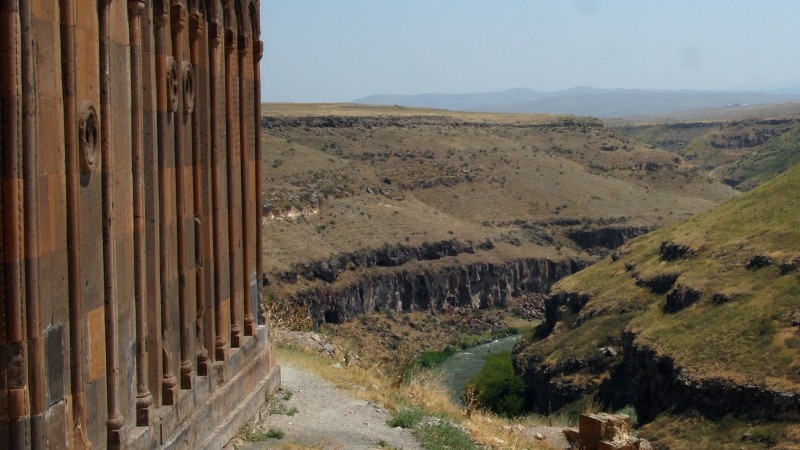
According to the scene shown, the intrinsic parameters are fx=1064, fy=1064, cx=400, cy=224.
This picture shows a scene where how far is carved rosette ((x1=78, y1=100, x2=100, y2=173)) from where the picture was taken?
27.8 feet

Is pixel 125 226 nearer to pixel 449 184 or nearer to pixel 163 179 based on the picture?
pixel 163 179

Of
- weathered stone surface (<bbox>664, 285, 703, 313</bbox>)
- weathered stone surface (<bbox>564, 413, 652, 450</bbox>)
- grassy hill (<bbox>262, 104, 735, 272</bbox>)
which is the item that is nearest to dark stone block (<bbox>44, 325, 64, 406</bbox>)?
weathered stone surface (<bbox>564, 413, 652, 450</bbox>)

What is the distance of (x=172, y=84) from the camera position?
1113cm

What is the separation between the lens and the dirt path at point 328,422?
44.5 ft

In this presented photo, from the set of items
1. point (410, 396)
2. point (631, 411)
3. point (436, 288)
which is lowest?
point (436, 288)

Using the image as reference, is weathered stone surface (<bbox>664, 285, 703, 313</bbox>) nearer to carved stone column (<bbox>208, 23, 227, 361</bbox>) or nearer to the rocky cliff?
the rocky cliff

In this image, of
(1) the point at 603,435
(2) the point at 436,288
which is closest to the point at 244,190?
(1) the point at 603,435

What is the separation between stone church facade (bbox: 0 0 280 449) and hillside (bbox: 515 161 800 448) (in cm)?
2480

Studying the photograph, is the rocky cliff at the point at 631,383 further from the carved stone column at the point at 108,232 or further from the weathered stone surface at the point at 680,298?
the carved stone column at the point at 108,232

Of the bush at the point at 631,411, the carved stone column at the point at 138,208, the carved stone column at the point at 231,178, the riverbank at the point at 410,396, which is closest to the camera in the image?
the carved stone column at the point at 138,208

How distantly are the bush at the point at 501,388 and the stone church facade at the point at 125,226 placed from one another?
115 ft

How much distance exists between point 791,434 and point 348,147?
208ft

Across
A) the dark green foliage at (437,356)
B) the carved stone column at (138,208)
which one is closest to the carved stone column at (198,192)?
the carved stone column at (138,208)

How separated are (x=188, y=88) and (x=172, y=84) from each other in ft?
2.24
